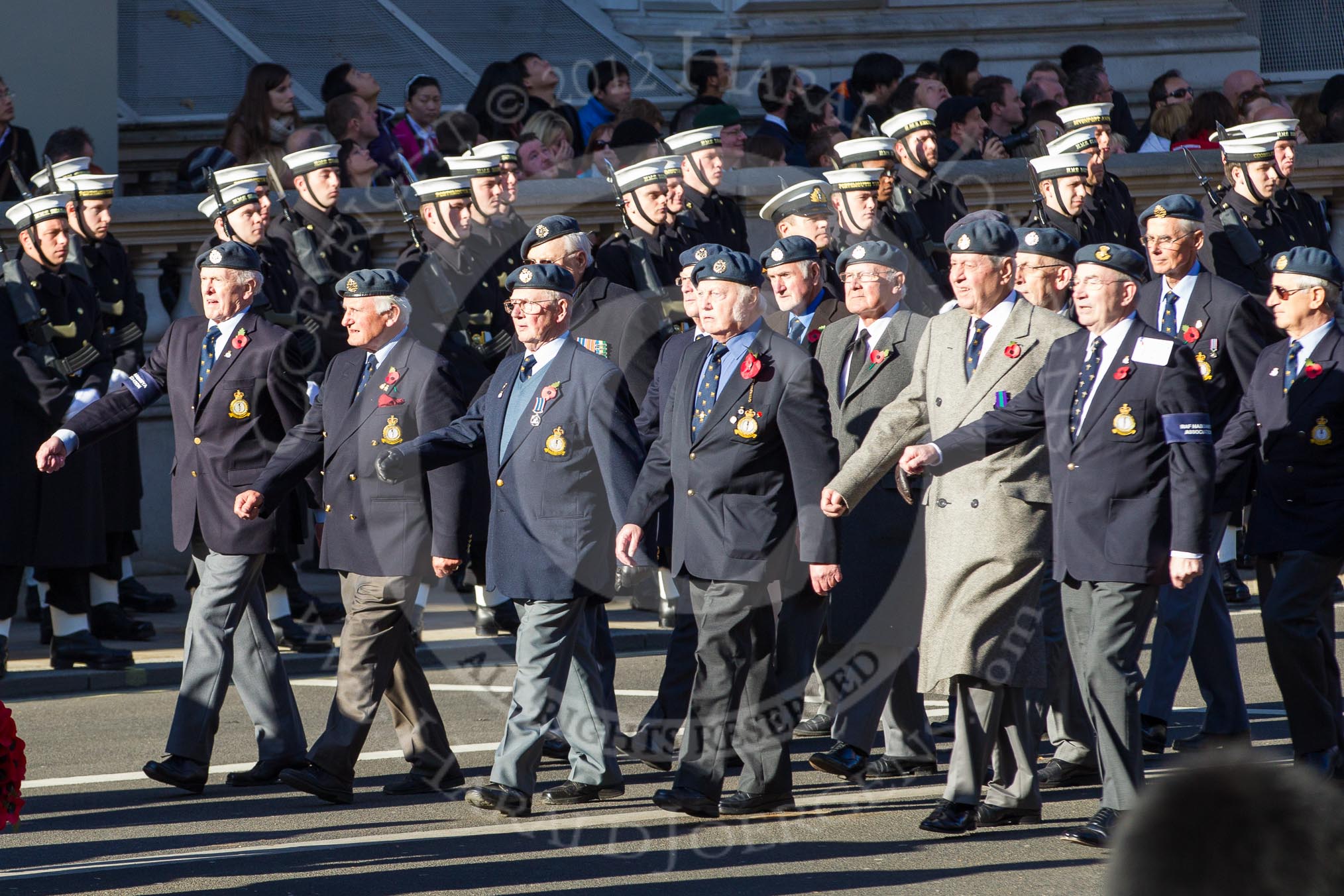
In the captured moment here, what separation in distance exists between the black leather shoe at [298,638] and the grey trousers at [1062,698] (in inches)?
155

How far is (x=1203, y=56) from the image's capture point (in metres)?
18.7

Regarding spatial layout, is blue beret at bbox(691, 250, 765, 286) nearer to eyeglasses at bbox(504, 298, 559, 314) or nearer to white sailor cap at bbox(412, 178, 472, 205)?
eyeglasses at bbox(504, 298, 559, 314)

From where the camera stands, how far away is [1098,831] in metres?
6.24

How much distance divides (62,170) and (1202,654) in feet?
20.3

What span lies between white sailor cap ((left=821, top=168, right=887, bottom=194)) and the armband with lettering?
373 cm

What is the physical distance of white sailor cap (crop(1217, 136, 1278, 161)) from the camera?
11008 millimetres

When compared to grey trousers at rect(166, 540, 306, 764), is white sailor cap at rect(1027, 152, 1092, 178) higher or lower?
higher

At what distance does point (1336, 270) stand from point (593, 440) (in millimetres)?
2809

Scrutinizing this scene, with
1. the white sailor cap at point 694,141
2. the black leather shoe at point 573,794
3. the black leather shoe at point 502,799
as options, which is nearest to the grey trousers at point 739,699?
the black leather shoe at point 573,794

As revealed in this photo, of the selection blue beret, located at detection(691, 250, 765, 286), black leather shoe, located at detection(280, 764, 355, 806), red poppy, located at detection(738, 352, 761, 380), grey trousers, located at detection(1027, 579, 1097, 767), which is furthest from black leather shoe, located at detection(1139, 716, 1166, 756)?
black leather shoe, located at detection(280, 764, 355, 806)

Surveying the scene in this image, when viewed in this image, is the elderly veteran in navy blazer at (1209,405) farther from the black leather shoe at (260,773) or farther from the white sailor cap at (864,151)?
the black leather shoe at (260,773)

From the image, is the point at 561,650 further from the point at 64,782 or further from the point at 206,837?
the point at 64,782

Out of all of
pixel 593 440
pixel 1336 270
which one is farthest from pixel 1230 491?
pixel 593 440

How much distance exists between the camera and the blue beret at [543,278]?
7.06 metres
